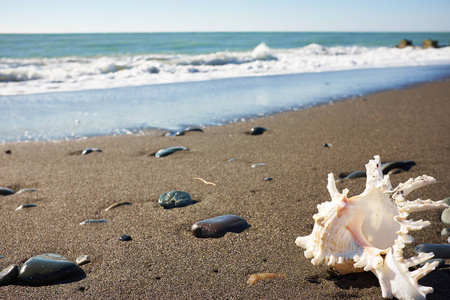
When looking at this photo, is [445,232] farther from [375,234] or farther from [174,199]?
[174,199]

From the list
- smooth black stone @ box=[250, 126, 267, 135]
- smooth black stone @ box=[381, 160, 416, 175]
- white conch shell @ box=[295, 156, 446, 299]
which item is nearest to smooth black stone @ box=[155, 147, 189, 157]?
smooth black stone @ box=[250, 126, 267, 135]

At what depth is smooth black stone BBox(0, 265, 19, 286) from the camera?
1900mm

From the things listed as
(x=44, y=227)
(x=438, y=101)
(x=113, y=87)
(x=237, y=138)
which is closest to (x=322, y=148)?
(x=237, y=138)

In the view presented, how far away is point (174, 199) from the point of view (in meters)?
2.85

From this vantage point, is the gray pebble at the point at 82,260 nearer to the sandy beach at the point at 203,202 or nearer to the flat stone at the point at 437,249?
the sandy beach at the point at 203,202

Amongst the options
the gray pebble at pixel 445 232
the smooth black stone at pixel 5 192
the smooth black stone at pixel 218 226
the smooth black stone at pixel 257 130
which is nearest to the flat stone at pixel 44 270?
the smooth black stone at pixel 218 226

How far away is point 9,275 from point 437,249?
2.18 metres

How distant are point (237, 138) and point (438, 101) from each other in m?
4.26

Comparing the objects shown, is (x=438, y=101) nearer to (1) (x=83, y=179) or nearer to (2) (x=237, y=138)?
(2) (x=237, y=138)

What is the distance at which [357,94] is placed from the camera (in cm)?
798

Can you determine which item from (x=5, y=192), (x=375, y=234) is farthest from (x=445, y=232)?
(x=5, y=192)

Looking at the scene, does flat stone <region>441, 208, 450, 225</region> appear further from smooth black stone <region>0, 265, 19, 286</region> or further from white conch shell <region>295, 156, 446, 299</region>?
smooth black stone <region>0, 265, 19, 286</region>

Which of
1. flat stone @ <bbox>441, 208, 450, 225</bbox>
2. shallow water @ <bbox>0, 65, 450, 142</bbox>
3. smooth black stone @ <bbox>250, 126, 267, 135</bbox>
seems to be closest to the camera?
flat stone @ <bbox>441, 208, 450, 225</bbox>

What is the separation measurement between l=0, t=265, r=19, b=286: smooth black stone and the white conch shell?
140 centimetres
